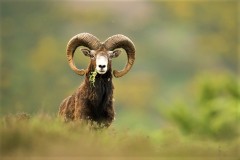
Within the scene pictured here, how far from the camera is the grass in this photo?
42.0 ft

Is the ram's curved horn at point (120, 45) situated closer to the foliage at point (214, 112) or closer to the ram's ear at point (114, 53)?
the ram's ear at point (114, 53)

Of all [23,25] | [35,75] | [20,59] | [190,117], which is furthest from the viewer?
[23,25]

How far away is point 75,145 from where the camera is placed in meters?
13.1

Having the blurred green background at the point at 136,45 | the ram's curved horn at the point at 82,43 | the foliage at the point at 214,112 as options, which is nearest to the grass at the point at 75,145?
the ram's curved horn at the point at 82,43

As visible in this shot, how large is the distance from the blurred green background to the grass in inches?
1425

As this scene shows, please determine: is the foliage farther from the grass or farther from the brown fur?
the grass

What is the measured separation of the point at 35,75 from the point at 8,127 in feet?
223

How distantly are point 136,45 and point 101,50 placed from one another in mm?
88042

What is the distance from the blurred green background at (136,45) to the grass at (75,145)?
36.2m

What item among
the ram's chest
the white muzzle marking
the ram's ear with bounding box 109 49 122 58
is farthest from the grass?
the ram's ear with bounding box 109 49 122 58

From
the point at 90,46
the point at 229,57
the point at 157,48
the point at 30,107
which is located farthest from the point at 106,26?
the point at 90,46

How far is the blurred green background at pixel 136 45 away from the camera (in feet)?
245

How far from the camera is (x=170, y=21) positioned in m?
124

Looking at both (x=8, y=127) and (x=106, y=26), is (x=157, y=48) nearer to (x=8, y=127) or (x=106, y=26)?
(x=106, y=26)
